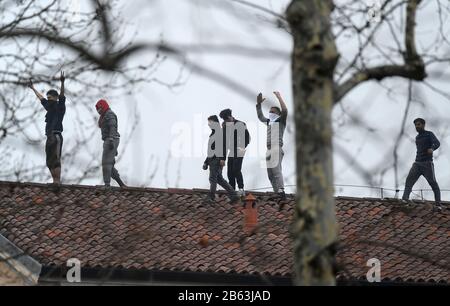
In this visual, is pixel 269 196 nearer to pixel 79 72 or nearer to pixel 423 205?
pixel 423 205

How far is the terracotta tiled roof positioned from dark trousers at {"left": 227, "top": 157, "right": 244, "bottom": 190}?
978 mm

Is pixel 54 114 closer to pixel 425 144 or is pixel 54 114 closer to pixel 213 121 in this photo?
pixel 213 121

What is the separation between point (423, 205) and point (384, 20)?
1606 centimetres

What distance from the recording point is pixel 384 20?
387 inches

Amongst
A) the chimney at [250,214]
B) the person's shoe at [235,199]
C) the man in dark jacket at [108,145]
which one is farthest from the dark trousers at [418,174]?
the man in dark jacket at [108,145]

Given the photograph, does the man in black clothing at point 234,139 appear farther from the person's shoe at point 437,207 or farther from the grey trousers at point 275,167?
the person's shoe at point 437,207

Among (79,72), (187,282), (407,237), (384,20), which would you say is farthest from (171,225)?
(384,20)

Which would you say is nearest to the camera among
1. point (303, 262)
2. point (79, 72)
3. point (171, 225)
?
point (303, 262)

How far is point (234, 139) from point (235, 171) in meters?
1.24

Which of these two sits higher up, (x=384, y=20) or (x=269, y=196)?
(x=269, y=196)

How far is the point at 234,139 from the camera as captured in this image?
21625 millimetres

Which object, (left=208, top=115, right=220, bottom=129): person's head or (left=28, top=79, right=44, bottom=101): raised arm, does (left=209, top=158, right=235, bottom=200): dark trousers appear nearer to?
(left=208, top=115, right=220, bottom=129): person's head

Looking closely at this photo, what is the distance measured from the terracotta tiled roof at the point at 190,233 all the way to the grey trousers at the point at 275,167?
0.77 m

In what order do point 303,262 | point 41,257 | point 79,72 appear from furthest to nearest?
point 41,257
point 79,72
point 303,262
